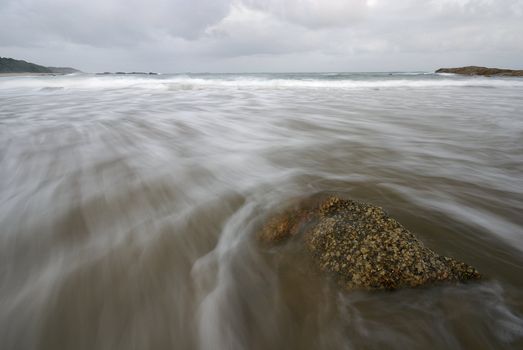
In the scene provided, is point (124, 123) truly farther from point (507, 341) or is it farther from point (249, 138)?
point (507, 341)

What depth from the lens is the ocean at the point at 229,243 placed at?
5.03 feet

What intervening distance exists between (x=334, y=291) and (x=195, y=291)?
92 cm

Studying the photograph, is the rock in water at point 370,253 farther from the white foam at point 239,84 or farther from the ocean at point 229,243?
the white foam at point 239,84

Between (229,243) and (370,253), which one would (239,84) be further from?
(370,253)

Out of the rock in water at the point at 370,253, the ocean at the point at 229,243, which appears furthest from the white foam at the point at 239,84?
the rock in water at the point at 370,253

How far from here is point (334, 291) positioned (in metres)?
1.67

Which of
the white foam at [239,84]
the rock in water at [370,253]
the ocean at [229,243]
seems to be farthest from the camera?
the white foam at [239,84]

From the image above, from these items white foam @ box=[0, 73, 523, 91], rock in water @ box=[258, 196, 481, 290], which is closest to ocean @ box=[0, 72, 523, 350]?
rock in water @ box=[258, 196, 481, 290]

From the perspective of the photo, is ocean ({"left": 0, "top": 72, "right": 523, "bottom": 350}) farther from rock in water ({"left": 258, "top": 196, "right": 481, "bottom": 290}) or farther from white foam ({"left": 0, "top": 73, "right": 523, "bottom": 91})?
white foam ({"left": 0, "top": 73, "right": 523, "bottom": 91})

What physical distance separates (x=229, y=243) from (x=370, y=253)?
109 cm

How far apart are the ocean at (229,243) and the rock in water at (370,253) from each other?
0.26 feet

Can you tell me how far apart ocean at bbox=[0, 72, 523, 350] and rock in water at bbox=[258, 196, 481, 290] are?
8cm

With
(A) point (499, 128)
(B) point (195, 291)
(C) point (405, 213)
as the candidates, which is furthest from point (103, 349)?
(A) point (499, 128)

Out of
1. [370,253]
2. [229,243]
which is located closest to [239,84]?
[229,243]
